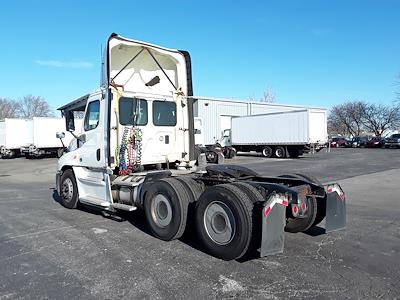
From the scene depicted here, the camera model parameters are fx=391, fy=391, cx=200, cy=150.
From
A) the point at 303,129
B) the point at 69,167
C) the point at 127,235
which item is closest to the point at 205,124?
the point at 303,129

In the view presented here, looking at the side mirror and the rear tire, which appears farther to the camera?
the side mirror

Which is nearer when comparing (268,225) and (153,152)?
(268,225)

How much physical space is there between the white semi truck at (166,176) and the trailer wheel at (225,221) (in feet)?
0.04

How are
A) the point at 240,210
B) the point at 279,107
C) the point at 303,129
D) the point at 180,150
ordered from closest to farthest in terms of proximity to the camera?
the point at 240,210 → the point at 180,150 → the point at 303,129 → the point at 279,107

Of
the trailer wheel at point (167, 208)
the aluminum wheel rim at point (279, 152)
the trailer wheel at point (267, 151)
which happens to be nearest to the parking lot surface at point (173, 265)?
the trailer wheel at point (167, 208)

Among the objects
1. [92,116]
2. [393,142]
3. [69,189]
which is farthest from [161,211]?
[393,142]

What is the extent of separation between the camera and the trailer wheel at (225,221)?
4.92 meters

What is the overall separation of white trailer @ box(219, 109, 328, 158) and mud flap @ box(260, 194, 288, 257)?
81.6 feet

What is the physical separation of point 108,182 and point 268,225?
12.7 feet

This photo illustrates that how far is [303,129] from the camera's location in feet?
95.2

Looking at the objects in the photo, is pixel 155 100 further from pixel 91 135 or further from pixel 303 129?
pixel 303 129

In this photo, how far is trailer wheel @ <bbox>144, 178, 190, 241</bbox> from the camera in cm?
598

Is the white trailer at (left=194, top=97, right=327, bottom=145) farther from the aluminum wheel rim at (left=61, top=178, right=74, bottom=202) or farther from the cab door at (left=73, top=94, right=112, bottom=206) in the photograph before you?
the cab door at (left=73, top=94, right=112, bottom=206)

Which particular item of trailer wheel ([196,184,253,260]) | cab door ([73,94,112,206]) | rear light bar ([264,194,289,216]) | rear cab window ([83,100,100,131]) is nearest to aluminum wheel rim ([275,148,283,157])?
cab door ([73,94,112,206])
